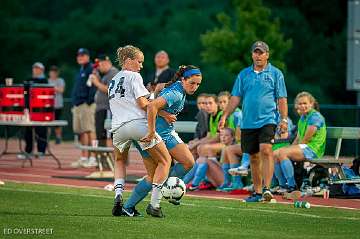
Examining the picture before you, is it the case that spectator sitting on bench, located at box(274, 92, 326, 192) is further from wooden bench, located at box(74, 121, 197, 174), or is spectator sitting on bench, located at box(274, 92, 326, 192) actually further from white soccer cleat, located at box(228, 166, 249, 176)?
wooden bench, located at box(74, 121, 197, 174)

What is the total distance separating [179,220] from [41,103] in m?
10.6

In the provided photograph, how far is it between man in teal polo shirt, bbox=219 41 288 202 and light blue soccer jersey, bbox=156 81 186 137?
8.31 ft

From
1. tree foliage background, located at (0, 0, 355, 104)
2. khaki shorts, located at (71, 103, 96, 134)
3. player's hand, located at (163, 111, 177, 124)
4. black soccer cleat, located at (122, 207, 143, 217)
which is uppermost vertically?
tree foliage background, located at (0, 0, 355, 104)

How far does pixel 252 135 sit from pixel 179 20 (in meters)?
34.9

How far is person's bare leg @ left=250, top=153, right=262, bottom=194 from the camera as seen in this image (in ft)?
57.7

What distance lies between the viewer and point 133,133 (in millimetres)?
14930

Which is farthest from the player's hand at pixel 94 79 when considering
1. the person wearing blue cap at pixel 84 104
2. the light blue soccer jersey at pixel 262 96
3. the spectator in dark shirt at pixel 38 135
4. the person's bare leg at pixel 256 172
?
the person's bare leg at pixel 256 172

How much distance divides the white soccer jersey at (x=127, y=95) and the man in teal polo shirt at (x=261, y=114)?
2910mm

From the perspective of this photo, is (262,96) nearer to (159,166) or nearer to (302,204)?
(302,204)

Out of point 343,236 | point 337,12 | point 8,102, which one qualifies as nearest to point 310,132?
point 343,236

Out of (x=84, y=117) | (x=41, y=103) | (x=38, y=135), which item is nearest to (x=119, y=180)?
(x=41, y=103)

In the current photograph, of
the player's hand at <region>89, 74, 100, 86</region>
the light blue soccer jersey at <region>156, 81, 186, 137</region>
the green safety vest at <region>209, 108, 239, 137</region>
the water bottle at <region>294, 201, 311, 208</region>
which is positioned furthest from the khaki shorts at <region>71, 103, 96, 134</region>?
the light blue soccer jersey at <region>156, 81, 186, 137</region>

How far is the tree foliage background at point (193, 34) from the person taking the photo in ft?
124

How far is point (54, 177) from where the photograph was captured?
2266 centimetres
